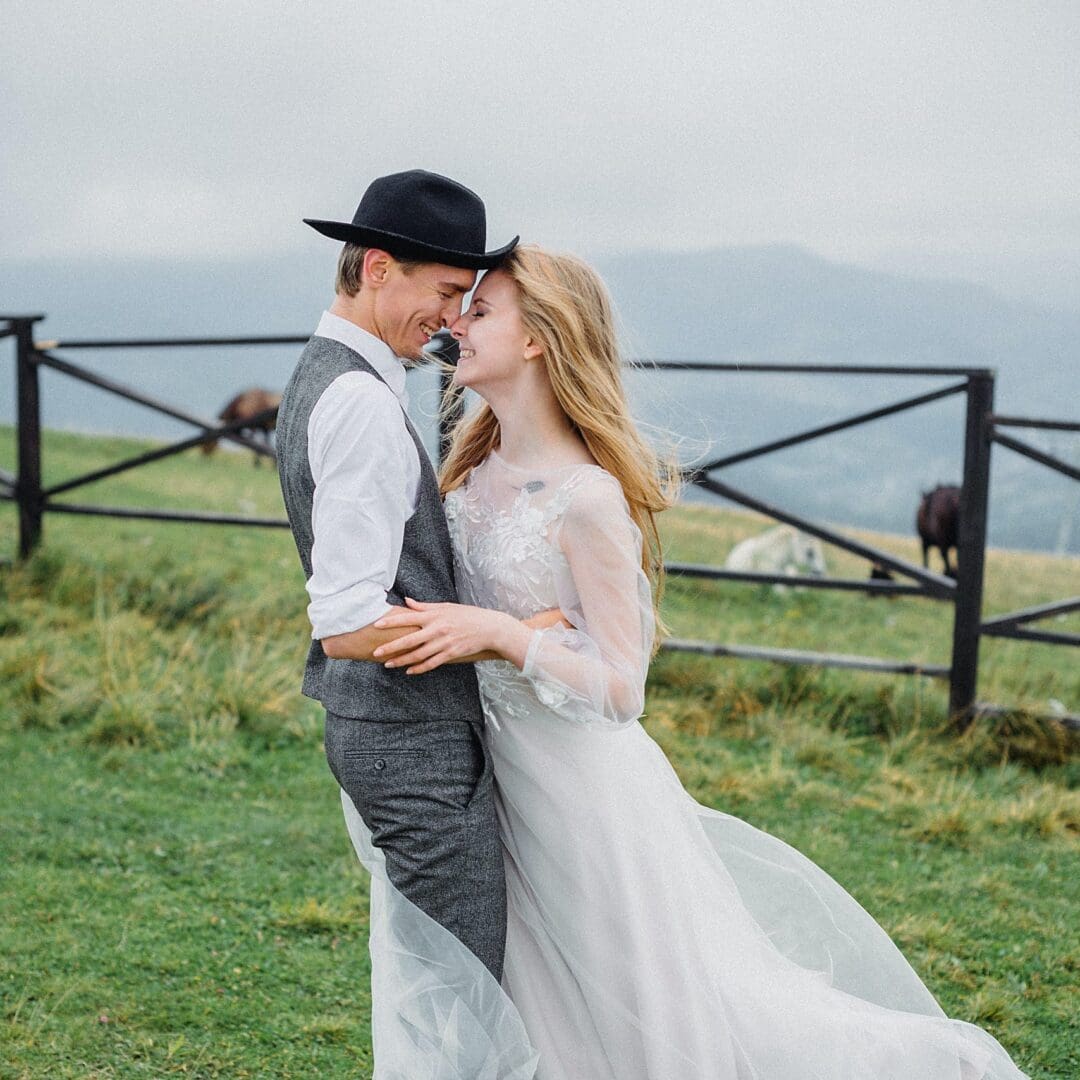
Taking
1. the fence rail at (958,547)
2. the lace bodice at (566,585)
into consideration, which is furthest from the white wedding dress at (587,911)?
the fence rail at (958,547)

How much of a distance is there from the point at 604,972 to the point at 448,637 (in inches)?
28.3

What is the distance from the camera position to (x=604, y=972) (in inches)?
90.7

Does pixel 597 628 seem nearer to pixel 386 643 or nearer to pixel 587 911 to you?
pixel 386 643

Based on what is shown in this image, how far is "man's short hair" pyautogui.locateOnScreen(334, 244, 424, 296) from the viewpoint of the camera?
7.14ft

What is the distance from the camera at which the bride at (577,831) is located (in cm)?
219

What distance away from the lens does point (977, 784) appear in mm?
5164

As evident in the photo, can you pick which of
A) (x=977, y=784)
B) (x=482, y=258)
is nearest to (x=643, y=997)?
(x=482, y=258)

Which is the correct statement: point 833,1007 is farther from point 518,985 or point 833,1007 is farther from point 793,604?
point 793,604

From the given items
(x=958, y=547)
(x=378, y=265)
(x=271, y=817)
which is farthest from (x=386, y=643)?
(x=958, y=547)

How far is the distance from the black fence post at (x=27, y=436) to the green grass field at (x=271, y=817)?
33 cm

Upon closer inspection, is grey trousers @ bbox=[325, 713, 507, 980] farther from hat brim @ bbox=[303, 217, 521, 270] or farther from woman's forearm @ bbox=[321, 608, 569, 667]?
hat brim @ bbox=[303, 217, 521, 270]

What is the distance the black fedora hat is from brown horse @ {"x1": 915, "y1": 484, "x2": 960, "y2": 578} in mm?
7314

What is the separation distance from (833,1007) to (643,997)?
0.42m

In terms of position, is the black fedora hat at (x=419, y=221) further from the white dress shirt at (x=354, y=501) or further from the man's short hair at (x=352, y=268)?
the white dress shirt at (x=354, y=501)
